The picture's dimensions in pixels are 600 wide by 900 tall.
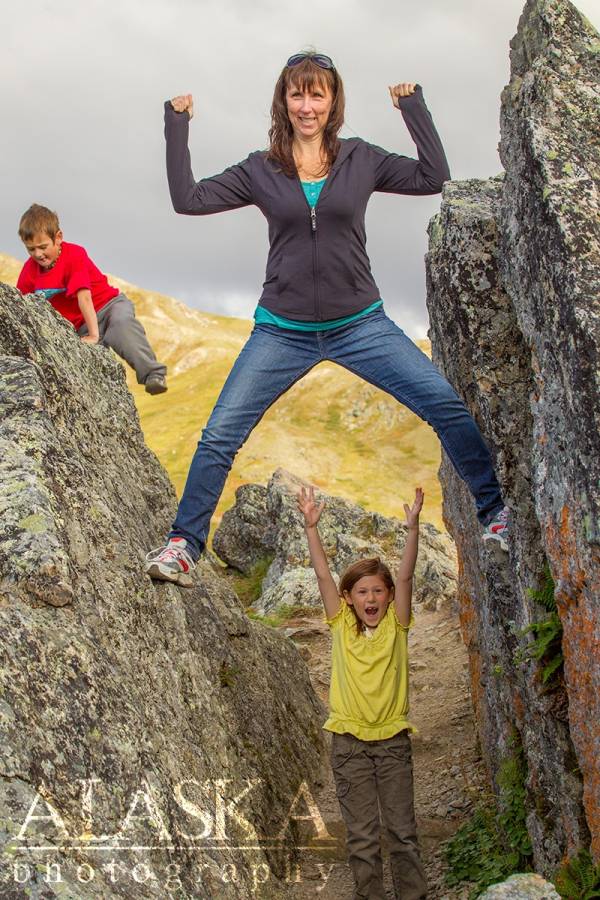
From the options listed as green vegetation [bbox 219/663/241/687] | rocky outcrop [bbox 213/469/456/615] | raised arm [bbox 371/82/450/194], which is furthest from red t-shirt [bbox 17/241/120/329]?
rocky outcrop [bbox 213/469/456/615]

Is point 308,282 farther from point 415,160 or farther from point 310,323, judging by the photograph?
point 415,160

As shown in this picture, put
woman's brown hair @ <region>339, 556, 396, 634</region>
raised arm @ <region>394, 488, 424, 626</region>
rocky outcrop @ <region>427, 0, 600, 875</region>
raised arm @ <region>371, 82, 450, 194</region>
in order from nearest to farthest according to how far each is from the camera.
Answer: rocky outcrop @ <region>427, 0, 600, 875</region>, raised arm @ <region>371, 82, 450, 194</region>, raised arm @ <region>394, 488, 424, 626</region>, woman's brown hair @ <region>339, 556, 396, 634</region>

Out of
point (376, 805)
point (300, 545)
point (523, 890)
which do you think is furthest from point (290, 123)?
point (300, 545)

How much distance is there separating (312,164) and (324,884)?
6521mm

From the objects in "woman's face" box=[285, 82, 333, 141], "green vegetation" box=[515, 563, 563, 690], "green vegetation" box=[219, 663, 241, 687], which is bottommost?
"green vegetation" box=[219, 663, 241, 687]

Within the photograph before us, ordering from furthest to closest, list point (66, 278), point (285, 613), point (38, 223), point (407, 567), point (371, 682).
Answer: point (285, 613) → point (66, 278) → point (38, 223) → point (407, 567) → point (371, 682)

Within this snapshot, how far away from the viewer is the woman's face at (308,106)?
7520 mm

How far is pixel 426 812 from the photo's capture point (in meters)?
10.1

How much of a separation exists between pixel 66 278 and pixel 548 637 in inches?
324

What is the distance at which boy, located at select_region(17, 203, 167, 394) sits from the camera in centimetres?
1185

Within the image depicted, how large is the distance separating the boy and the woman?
4.49 metres

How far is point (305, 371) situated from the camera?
7.64 m

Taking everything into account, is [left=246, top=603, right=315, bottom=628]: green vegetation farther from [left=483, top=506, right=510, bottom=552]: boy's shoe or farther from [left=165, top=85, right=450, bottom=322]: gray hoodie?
[left=165, top=85, right=450, bottom=322]: gray hoodie

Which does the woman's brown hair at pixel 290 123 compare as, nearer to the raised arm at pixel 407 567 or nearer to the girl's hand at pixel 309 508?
the girl's hand at pixel 309 508
